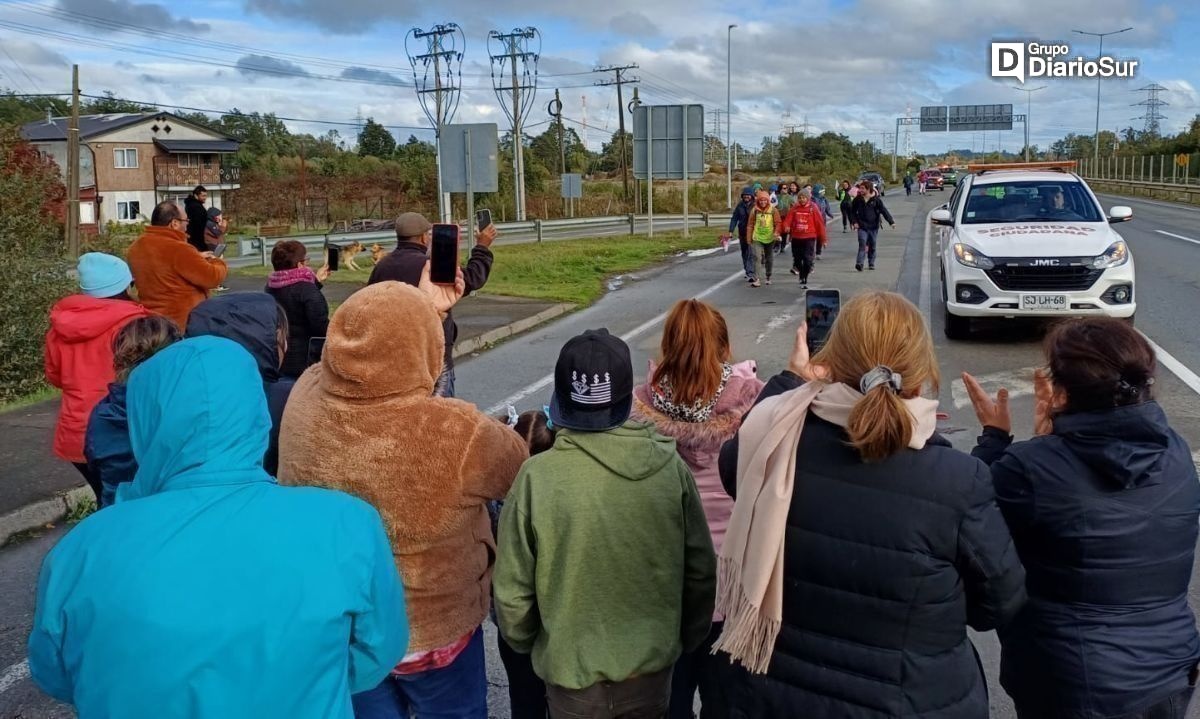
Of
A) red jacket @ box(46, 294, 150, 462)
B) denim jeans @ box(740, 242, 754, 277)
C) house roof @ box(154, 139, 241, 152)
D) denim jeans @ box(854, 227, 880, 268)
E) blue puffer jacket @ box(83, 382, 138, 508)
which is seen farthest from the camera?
house roof @ box(154, 139, 241, 152)

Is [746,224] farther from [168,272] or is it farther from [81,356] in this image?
[81,356]

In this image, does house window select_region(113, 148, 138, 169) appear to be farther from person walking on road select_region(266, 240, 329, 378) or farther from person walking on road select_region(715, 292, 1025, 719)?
person walking on road select_region(715, 292, 1025, 719)

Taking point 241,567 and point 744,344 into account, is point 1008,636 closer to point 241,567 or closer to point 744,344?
point 241,567

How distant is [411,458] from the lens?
9.13ft

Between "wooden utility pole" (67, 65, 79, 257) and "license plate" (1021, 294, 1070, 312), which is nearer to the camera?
"license plate" (1021, 294, 1070, 312)

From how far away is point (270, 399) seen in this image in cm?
376

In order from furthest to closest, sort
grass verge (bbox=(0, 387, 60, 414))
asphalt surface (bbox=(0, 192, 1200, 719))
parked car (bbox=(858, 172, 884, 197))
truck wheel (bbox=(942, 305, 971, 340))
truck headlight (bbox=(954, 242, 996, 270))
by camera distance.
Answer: parked car (bbox=(858, 172, 884, 197)), truck wheel (bbox=(942, 305, 971, 340)), truck headlight (bbox=(954, 242, 996, 270)), grass verge (bbox=(0, 387, 60, 414)), asphalt surface (bbox=(0, 192, 1200, 719))

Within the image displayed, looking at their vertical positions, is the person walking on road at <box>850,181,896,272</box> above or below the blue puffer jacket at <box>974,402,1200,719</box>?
above

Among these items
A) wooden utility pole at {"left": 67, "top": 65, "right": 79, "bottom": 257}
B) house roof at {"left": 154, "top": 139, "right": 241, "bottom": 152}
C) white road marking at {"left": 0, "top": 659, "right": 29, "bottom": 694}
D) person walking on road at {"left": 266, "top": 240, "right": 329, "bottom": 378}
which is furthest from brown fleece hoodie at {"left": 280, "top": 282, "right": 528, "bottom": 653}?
house roof at {"left": 154, "top": 139, "right": 241, "bottom": 152}

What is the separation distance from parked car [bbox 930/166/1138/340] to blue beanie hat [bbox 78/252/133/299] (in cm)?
860

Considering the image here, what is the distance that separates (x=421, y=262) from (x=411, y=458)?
3694 mm

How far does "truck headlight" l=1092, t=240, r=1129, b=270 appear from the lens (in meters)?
10.5

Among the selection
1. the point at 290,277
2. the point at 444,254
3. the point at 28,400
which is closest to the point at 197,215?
the point at 28,400

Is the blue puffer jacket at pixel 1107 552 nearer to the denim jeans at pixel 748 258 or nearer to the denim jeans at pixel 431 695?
the denim jeans at pixel 431 695
